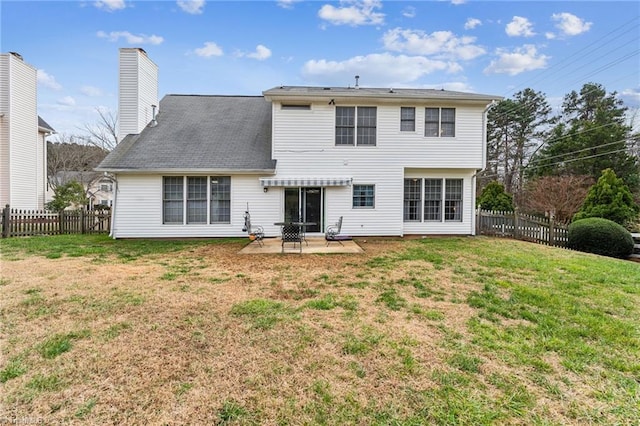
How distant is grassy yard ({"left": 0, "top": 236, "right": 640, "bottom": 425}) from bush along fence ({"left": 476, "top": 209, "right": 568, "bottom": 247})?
6676 millimetres

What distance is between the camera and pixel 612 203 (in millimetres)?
16984

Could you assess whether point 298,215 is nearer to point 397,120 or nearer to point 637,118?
point 397,120

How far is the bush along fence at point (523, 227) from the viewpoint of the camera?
1357 cm

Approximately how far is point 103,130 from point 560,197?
137ft

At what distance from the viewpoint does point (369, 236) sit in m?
14.3

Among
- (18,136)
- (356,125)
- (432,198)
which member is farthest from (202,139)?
(18,136)

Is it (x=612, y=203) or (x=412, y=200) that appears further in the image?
(x=612, y=203)

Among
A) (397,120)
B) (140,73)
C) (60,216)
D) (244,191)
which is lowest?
(60,216)

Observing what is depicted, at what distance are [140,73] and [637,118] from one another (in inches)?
1630

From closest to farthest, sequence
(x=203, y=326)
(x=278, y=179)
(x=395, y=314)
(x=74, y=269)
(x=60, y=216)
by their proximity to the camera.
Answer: (x=203, y=326) < (x=395, y=314) < (x=74, y=269) < (x=278, y=179) < (x=60, y=216)

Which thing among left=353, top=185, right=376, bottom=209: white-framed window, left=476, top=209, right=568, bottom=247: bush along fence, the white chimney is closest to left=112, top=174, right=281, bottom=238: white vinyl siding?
the white chimney

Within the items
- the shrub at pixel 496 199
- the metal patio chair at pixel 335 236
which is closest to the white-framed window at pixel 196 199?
the metal patio chair at pixel 335 236

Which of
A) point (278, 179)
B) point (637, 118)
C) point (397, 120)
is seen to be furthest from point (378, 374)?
point (637, 118)

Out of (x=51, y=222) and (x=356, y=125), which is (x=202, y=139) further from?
(x=51, y=222)
